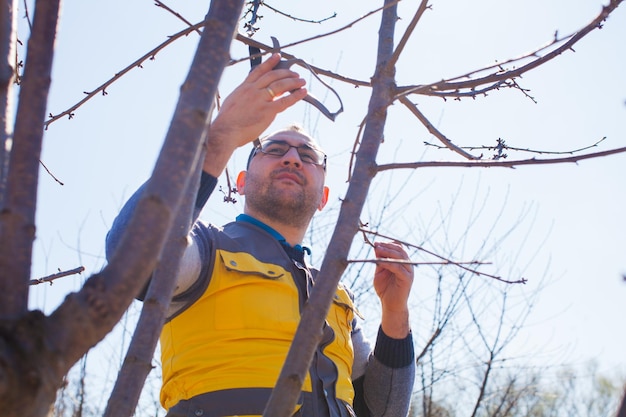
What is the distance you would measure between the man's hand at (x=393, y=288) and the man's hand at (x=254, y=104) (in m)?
1.05

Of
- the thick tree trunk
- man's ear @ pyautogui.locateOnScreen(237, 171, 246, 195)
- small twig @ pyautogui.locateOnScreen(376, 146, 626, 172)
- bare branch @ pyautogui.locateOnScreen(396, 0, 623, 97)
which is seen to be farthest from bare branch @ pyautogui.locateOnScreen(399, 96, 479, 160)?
man's ear @ pyautogui.locateOnScreen(237, 171, 246, 195)

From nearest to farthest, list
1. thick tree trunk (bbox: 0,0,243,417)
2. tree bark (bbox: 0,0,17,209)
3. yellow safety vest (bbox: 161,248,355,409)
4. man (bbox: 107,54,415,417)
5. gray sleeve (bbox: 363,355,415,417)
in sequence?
thick tree trunk (bbox: 0,0,243,417) < tree bark (bbox: 0,0,17,209) < man (bbox: 107,54,415,417) < yellow safety vest (bbox: 161,248,355,409) < gray sleeve (bbox: 363,355,415,417)

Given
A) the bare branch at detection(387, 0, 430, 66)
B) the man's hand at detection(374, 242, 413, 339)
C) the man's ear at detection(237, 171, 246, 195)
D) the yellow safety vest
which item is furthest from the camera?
the man's ear at detection(237, 171, 246, 195)

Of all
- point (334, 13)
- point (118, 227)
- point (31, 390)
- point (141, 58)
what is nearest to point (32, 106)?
point (31, 390)

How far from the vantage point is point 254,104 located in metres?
1.98

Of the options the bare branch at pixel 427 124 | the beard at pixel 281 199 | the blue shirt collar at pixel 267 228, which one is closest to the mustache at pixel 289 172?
the beard at pixel 281 199

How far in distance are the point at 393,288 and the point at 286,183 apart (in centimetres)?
72

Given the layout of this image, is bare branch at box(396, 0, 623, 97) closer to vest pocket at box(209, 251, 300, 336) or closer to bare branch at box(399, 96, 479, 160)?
bare branch at box(399, 96, 479, 160)

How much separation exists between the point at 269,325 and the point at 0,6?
1714 mm

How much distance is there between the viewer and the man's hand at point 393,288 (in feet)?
9.69

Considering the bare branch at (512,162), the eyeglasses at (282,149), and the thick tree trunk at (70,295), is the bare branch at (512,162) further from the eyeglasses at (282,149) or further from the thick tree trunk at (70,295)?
the eyeglasses at (282,149)

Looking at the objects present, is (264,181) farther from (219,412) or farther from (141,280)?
(141,280)

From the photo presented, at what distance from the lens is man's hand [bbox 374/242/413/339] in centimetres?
295

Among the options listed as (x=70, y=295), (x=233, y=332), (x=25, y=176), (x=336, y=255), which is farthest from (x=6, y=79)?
(x=233, y=332)
